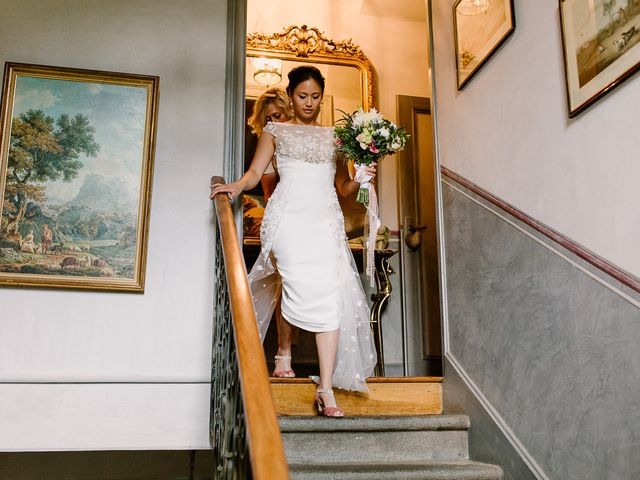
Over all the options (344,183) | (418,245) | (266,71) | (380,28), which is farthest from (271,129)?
(380,28)

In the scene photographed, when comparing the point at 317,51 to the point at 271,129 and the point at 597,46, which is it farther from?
the point at 597,46

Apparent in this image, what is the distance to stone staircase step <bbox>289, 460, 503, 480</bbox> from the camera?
2553 mm

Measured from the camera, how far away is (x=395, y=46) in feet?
18.8

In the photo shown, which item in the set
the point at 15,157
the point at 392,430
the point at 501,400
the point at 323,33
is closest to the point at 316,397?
the point at 392,430

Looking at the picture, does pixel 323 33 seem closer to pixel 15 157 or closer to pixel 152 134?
pixel 152 134

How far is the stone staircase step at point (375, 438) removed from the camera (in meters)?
2.88

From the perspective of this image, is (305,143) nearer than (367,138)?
No

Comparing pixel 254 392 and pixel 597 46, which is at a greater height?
pixel 597 46

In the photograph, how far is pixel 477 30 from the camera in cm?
333

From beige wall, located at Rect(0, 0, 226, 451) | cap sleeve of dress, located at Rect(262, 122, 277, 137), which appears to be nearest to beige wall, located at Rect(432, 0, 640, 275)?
cap sleeve of dress, located at Rect(262, 122, 277, 137)

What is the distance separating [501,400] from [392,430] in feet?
1.70

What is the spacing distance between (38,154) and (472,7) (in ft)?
7.91

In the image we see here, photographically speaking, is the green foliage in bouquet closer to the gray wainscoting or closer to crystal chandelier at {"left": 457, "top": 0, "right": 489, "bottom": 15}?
the gray wainscoting

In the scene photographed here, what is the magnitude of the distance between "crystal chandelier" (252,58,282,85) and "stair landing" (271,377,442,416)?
296cm
